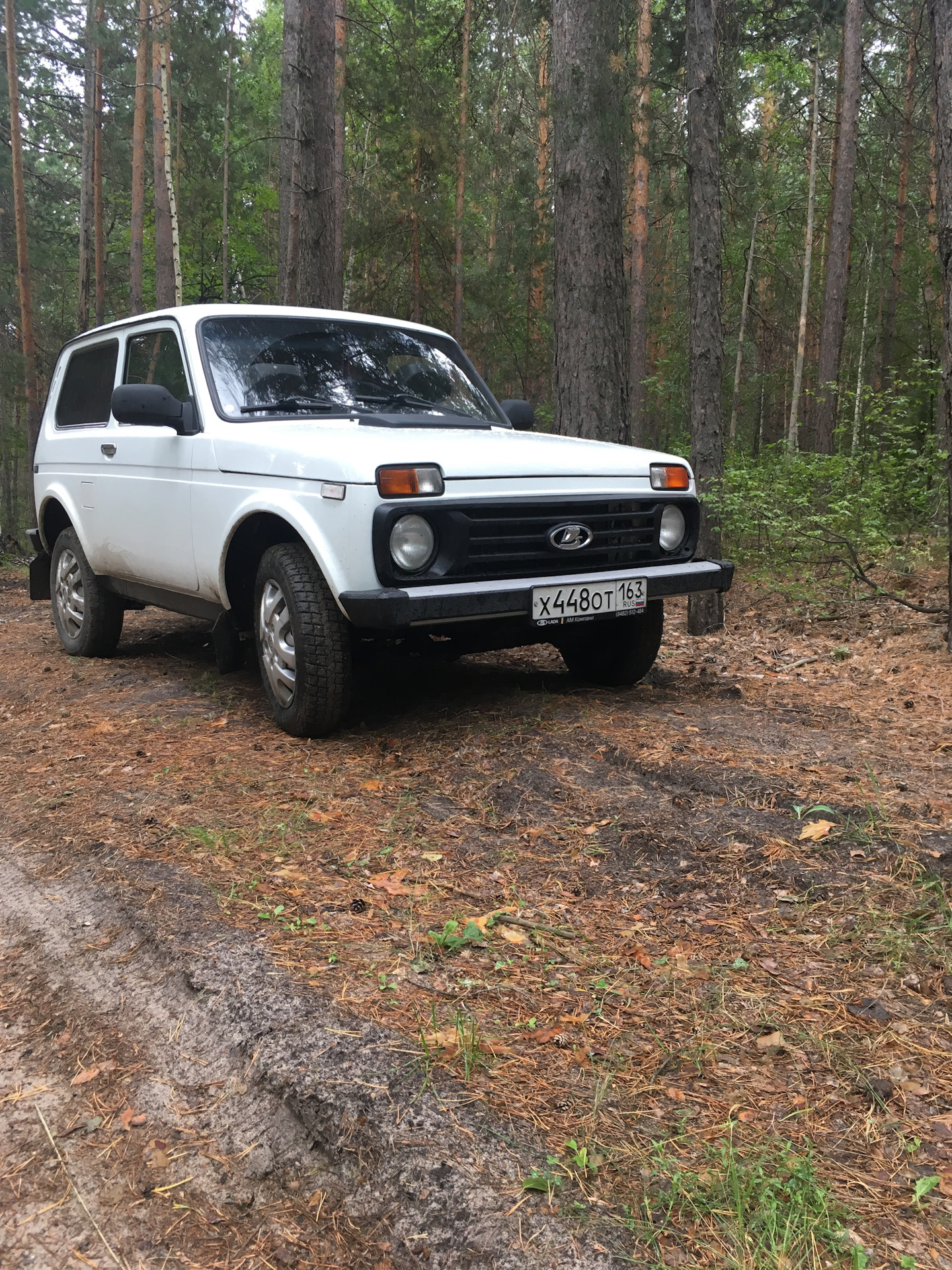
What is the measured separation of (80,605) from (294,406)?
2.67 metres

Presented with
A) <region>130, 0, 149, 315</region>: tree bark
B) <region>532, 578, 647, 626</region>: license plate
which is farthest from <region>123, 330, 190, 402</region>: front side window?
<region>130, 0, 149, 315</region>: tree bark

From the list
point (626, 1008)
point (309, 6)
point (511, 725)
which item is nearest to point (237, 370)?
point (511, 725)

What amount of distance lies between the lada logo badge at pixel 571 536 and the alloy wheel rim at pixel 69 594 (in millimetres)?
3644

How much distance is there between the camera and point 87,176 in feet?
73.3

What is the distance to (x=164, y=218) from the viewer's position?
59.4 feet

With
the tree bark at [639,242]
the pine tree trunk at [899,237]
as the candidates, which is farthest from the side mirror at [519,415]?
the pine tree trunk at [899,237]

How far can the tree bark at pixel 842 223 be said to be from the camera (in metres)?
16.7

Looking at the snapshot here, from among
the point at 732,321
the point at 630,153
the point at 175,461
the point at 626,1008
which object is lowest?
the point at 626,1008

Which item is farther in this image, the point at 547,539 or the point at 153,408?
the point at 153,408

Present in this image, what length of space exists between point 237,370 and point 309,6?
25.6 ft

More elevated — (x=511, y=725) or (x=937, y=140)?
(x=937, y=140)

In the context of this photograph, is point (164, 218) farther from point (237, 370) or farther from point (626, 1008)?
point (626, 1008)

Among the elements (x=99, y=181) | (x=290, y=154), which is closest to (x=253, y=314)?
(x=290, y=154)

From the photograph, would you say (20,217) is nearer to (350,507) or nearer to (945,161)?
(945,161)
